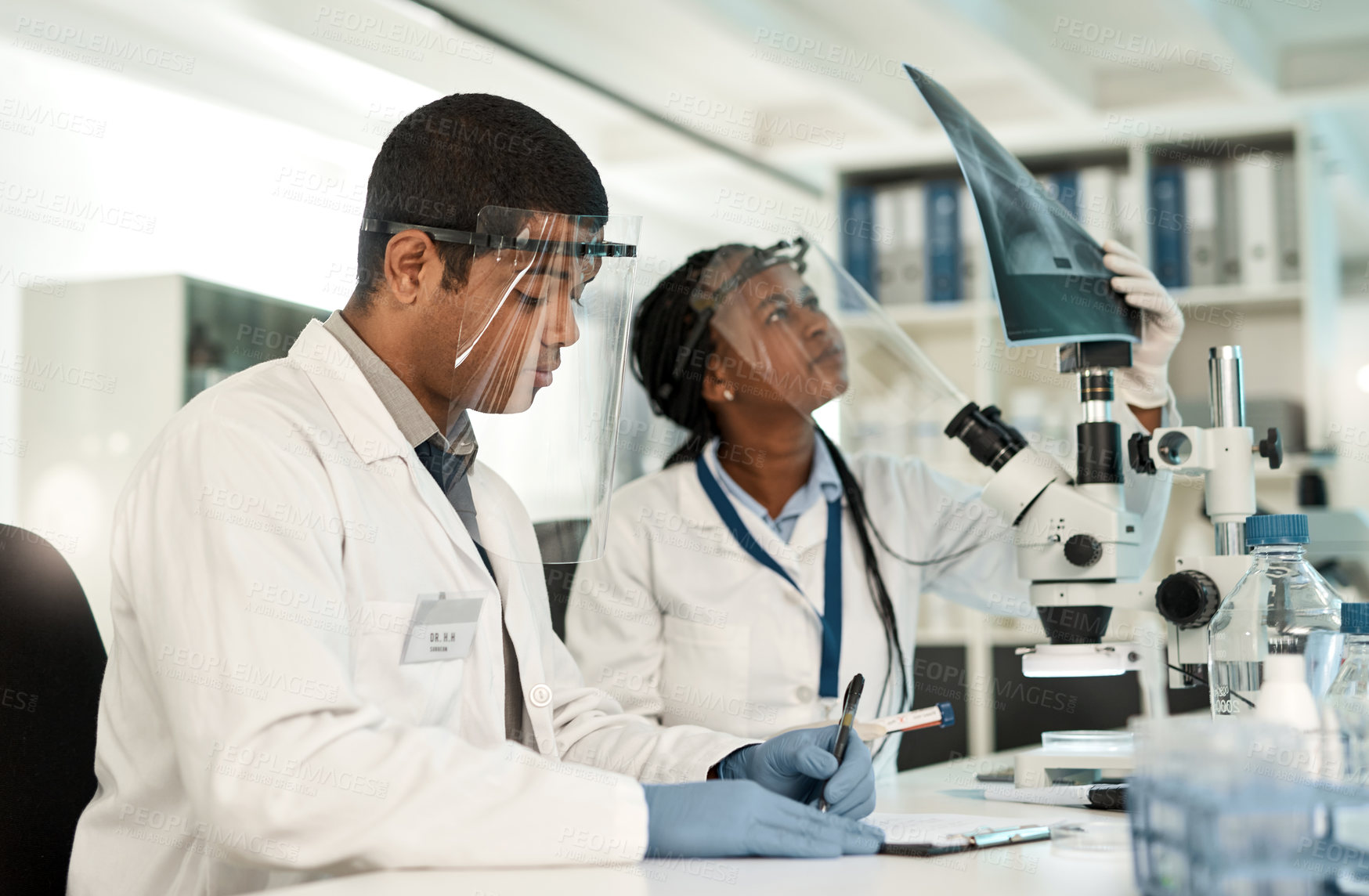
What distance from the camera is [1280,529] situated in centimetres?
125

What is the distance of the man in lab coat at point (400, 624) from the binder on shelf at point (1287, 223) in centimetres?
264

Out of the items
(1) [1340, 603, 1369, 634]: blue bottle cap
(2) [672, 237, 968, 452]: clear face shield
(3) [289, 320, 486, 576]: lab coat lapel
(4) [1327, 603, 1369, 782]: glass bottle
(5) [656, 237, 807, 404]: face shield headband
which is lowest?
(4) [1327, 603, 1369, 782]: glass bottle

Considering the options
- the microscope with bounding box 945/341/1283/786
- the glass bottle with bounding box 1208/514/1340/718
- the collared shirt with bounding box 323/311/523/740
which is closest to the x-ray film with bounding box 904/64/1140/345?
the microscope with bounding box 945/341/1283/786

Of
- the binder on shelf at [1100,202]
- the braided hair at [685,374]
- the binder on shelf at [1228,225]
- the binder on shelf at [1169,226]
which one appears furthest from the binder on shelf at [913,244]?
the braided hair at [685,374]

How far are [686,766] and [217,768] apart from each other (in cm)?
54

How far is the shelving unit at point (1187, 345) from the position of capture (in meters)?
3.37

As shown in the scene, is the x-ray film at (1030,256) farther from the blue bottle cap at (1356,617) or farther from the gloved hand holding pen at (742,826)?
Result: the gloved hand holding pen at (742,826)

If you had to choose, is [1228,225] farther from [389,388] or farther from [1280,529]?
[389,388]

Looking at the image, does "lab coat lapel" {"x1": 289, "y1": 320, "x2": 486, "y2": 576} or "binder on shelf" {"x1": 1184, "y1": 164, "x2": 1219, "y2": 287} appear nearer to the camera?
"lab coat lapel" {"x1": 289, "y1": 320, "x2": 486, "y2": 576}

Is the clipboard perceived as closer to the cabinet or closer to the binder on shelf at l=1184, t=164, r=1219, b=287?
the cabinet

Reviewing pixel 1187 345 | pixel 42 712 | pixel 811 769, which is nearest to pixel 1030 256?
pixel 811 769

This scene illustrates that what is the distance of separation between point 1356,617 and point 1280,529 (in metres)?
0.15

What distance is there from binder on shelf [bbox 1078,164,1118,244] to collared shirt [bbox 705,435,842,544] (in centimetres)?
174

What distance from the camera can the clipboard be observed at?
1.10 metres
